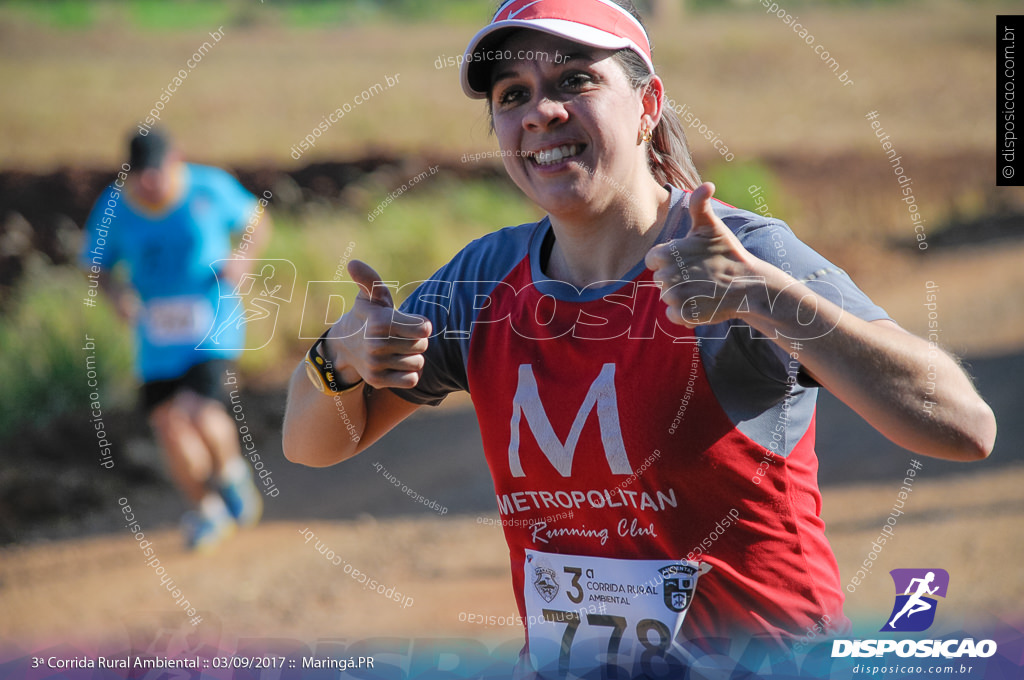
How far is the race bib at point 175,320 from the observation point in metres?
5.02

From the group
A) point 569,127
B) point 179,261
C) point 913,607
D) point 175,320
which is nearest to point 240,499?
point 175,320

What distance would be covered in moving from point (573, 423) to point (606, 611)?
0.38 metres

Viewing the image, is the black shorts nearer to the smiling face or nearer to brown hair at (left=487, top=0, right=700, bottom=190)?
brown hair at (left=487, top=0, right=700, bottom=190)

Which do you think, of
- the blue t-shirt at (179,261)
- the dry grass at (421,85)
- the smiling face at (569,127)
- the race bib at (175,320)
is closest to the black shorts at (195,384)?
the blue t-shirt at (179,261)

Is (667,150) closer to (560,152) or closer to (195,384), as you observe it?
(560,152)

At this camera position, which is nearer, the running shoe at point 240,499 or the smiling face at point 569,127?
the smiling face at point 569,127

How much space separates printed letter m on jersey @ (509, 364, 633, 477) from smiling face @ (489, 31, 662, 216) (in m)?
0.33

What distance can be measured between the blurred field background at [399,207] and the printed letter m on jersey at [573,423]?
9.11 ft

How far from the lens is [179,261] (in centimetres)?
500

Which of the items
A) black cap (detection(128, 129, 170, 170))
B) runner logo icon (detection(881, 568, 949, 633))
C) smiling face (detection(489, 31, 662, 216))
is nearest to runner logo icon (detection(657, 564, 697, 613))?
smiling face (detection(489, 31, 662, 216))

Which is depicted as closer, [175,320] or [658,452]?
[658,452]

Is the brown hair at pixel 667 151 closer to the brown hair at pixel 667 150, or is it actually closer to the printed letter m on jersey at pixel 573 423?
the brown hair at pixel 667 150

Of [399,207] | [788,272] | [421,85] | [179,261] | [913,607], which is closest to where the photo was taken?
[788,272]

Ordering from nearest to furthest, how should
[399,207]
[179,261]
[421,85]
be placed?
[179,261] < [399,207] < [421,85]
